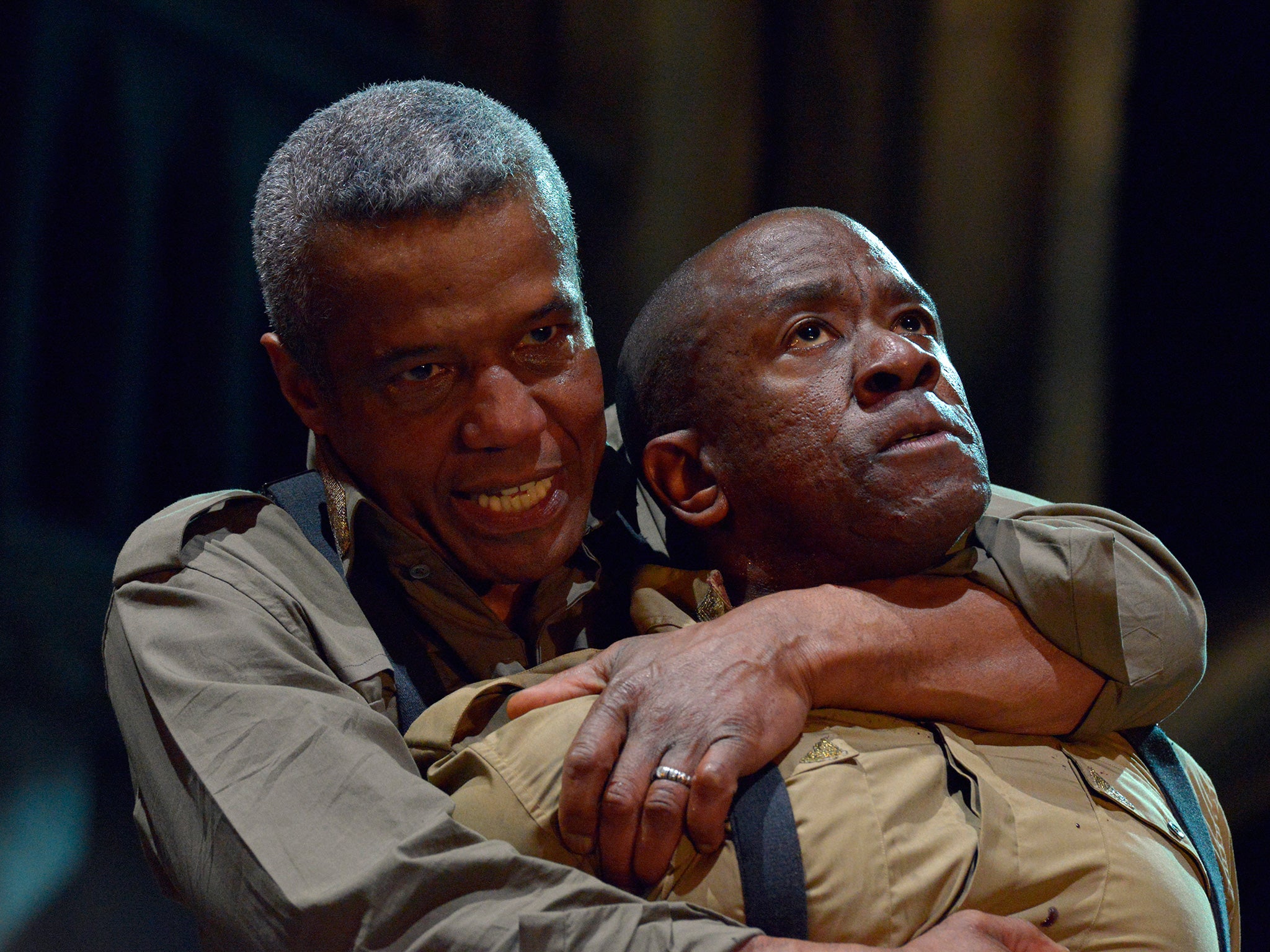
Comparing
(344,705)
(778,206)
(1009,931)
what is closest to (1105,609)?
(1009,931)

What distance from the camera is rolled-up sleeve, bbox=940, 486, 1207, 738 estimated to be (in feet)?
4.70

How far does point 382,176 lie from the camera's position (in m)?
1.51

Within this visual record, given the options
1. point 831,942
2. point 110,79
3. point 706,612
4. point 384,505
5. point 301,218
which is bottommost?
point 831,942

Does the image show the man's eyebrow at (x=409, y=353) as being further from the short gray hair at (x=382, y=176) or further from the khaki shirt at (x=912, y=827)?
the khaki shirt at (x=912, y=827)

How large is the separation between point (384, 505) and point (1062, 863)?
936 mm

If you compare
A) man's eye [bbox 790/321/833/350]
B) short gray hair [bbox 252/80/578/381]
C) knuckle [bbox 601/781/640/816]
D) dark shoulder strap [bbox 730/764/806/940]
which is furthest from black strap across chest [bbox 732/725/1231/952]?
short gray hair [bbox 252/80/578/381]

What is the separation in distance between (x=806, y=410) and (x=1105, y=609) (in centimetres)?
43

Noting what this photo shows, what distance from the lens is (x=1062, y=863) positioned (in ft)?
4.19

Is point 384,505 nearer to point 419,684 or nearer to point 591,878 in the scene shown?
point 419,684

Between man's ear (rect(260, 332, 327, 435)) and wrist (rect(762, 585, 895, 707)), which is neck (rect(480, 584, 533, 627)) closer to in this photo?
man's ear (rect(260, 332, 327, 435))

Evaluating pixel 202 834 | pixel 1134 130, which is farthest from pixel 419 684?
pixel 1134 130

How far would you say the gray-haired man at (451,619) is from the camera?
3.77 feet

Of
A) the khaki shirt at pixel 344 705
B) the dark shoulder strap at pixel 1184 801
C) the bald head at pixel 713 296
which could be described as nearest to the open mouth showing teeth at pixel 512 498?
the khaki shirt at pixel 344 705

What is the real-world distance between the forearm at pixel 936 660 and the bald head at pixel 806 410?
→ 0.29ft
